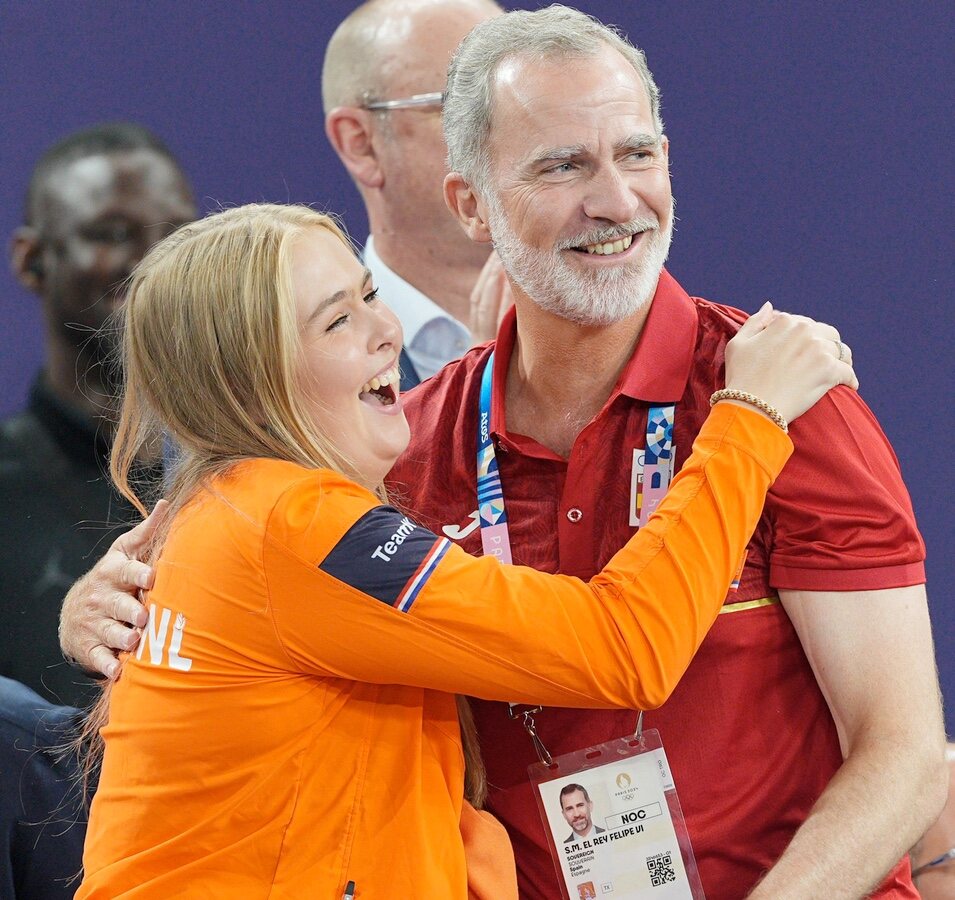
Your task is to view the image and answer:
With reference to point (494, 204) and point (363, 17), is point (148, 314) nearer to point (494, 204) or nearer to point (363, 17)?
point (494, 204)

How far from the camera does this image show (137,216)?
3086mm

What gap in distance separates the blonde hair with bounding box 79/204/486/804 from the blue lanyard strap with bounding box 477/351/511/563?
0.68 ft

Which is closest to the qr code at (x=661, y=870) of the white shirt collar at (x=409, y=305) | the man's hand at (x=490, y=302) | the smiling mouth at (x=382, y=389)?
the smiling mouth at (x=382, y=389)

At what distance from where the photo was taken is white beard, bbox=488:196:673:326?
1847 millimetres

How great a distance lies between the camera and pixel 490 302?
3.07 m

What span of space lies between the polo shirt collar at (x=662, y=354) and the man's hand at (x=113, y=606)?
1.69ft

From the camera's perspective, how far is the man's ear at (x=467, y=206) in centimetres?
205

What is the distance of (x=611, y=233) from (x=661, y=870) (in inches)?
32.6

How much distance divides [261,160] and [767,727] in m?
2.07

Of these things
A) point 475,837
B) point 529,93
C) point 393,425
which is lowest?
point 475,837

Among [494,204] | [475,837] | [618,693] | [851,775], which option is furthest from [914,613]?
[494,204]

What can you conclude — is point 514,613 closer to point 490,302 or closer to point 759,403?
point 759,403

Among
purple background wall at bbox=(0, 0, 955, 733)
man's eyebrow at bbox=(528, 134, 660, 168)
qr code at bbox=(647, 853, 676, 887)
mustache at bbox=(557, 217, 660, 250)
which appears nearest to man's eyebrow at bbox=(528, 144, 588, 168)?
man's eyebrow at bbox=(528, 134, 660, 168)

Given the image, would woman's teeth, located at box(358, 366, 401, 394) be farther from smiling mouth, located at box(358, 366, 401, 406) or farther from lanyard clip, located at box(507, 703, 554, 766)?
lanyard clip, located at box(507, 703, 554, 766)
